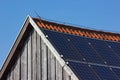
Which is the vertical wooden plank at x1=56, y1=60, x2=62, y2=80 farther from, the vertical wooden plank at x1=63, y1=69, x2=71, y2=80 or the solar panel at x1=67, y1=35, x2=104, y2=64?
the solar panel at x1=67, y1=35, x2=104, y2=64

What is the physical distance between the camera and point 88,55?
2400 centimetres

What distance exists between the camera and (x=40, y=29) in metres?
24.5

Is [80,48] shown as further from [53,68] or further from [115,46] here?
[115,46]

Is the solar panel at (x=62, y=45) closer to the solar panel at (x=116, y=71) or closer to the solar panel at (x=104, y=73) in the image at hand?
Result: the solar panel at (x=104, y=73)

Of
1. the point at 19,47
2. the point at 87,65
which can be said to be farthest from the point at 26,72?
the point at 87,65

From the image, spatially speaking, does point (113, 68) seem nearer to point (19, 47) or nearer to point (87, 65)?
point (87, 65)

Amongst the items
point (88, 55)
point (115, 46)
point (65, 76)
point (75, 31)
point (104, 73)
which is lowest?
point (65, 76)

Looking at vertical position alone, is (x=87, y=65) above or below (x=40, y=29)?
below

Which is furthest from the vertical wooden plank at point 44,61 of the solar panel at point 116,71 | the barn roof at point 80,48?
the solar panel at point 116,71

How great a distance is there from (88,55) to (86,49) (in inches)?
20.0

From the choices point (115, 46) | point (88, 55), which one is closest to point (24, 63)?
point (88, 55)

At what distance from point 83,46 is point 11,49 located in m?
3.20

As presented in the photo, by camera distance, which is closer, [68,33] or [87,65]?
[87,65]

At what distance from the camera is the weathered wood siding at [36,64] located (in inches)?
929
